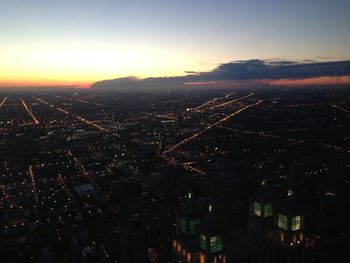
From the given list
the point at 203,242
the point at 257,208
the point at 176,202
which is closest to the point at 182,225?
the point at 203,242

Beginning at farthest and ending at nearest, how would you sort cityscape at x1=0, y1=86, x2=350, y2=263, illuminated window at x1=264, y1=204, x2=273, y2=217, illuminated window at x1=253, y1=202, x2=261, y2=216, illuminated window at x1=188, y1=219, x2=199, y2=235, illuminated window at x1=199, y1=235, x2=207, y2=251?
1. illuminated window at x1=253, y1=202, x2=261, y2=216
2. illuminated window at x1=264, y1=204, x2=273, y2=217
3. cityscape at x1=0, y1=86, x2=350, y2=263
4. illuminated window at x1=188, y1=219, x2=199, y2=235
5. illuminated window at x1=199, y1=235, x2=207, y2=251

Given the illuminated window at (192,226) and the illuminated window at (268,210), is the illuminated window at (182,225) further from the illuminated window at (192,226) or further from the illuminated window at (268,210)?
the illuminated window at (268,210)

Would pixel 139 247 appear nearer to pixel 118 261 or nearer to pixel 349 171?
pixel 118 261

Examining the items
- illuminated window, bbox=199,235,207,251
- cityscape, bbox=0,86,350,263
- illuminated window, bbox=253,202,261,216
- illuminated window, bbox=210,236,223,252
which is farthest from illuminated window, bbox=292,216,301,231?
illuminated window, bbox=199,235,207,251

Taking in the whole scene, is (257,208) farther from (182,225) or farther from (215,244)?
(215,244)

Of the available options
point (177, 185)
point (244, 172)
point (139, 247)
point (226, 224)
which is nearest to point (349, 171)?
point (244, 172)

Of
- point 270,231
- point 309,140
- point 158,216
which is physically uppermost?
point 270,231

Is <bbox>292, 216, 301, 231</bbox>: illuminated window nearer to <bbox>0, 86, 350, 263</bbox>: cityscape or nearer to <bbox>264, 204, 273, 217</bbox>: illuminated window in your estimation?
<bbox>0, 86, 350, 263</bbox>: cityscape
